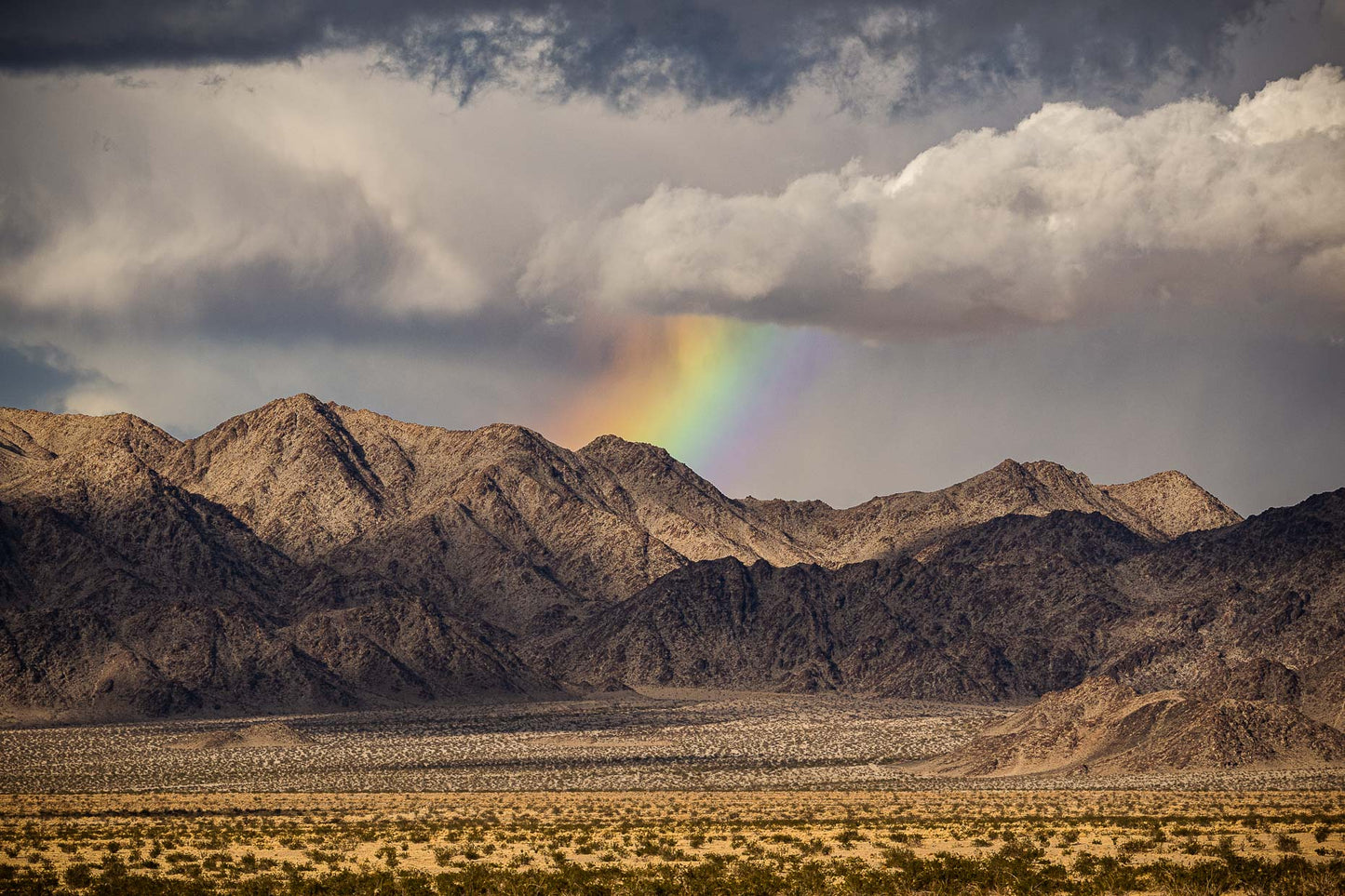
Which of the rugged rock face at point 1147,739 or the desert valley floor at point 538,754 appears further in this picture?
the rugged rock face at point 1147,739

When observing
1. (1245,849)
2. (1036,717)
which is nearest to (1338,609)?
(1036,717)

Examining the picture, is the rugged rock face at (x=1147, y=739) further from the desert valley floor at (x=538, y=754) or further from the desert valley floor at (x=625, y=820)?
the desert valley floor at (x=625, y=820)

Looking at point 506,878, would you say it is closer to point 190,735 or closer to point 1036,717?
point 1036,717

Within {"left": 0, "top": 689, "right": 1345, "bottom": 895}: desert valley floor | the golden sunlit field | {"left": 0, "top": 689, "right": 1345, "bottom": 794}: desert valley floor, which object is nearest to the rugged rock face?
{"left": 0, "top": 689, "right": 1345, "bottom": 794}: desert valley floor

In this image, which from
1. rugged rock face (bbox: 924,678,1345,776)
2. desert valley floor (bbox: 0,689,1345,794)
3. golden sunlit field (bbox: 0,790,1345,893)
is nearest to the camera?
golden sunlit field (bbox: 0,790,1345,893)

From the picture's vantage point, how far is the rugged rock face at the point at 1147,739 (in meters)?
97.1

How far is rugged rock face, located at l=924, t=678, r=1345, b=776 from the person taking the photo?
97062 millimetres

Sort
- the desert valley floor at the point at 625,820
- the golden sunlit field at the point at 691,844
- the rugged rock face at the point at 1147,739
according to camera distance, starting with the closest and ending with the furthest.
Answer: the golden sunlit field at the point at 691,844 < the desert valley floor at the point at 625,820 < the rugged rock face at the point at 1147,739

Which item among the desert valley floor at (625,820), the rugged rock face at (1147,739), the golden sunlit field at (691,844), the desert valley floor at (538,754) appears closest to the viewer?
the golden sunlit field at (691,844)

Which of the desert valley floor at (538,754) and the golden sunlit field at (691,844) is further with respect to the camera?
the desert valley floor at (538,754)

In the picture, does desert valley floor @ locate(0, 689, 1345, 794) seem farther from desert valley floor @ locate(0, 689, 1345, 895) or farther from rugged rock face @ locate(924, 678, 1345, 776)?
rugged rock face @ locate(924, 678, 1345, 776)

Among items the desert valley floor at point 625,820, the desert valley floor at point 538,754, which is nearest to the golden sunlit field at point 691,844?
the desert valley floor at point 625,820

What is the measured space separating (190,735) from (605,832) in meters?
98.5

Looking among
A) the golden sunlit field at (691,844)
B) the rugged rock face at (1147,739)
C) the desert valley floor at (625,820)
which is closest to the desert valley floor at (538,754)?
the desert valley floor at (625,820)
